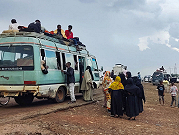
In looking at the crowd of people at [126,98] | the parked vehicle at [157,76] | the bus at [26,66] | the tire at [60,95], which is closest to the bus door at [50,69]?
the bus at [26,66]

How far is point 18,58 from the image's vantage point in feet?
26.7

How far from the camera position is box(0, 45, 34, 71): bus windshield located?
8039 millimetres

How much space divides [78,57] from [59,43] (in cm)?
172

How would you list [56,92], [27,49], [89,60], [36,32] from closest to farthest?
[27,49] → [36,32] → [56,92] → [89,60]

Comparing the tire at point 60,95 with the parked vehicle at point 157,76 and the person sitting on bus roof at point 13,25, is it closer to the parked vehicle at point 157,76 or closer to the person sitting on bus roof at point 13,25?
the person sitting on bus roof at point 13,25

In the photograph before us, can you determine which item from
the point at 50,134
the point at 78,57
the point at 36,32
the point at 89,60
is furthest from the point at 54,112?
the point at 89,60

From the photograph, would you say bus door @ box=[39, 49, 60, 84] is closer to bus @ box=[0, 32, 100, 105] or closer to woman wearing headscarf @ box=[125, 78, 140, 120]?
bus @ box=[0, 32, 100, 105]

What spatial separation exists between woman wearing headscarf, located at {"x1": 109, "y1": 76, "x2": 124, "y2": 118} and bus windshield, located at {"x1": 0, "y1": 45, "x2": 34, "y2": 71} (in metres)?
3.16

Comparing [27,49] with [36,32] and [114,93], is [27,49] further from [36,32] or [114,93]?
[114,93]

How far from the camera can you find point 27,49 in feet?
26.6

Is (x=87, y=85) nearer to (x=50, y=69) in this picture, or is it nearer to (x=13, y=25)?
(x=50, y=69)

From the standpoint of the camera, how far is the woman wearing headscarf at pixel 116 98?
7602mm

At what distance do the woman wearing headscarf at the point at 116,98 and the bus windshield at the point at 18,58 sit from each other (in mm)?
3163

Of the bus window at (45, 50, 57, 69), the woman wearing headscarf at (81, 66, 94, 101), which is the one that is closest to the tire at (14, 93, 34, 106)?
the bus window at (45, 50, 57, 69)
